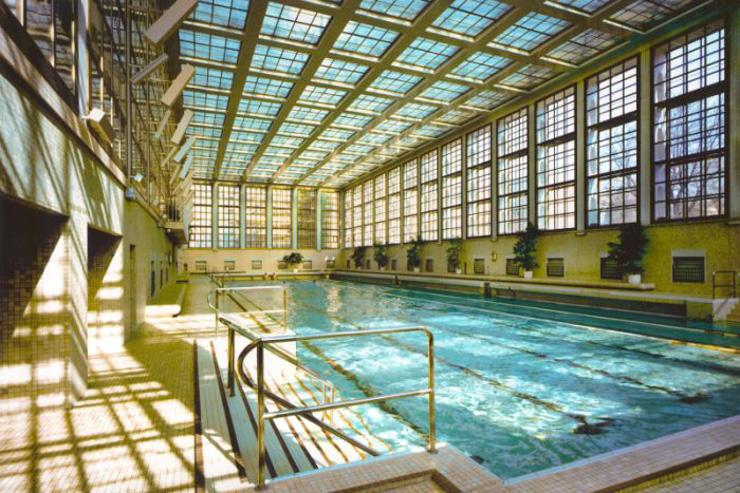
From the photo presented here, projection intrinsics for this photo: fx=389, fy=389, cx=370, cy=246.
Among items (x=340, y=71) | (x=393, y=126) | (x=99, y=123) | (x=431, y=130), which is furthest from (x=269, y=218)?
(x=99, y=123)

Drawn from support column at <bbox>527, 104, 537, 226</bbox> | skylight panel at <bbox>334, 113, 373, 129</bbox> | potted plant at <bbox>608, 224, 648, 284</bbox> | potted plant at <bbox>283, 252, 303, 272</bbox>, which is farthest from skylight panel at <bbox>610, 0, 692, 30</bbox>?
potted plant at <bbox>283, 252, 303, 272</bbox>

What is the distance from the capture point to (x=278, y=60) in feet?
51.1

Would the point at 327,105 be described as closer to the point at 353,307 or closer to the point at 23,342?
the point at 353,307

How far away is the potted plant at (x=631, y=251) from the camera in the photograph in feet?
43.1

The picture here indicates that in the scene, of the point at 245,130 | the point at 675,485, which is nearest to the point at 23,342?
the point at 675,485

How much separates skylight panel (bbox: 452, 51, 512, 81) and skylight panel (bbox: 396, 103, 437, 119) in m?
3.39

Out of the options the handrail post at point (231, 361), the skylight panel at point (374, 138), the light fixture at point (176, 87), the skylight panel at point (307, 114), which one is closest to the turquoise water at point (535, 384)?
the handrail post at point (231, 361)

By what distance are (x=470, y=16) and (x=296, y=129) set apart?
12994 mm

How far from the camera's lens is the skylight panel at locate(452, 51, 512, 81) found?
1528 cm

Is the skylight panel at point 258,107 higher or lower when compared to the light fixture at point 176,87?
higher

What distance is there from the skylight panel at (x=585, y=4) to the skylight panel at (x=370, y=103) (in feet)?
29.1

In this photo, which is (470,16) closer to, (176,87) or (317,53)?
(317,53)

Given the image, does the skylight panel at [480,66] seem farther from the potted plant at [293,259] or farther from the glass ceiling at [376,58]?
the potted plant at [293,259]

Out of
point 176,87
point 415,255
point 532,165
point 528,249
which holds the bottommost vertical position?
point 415,255
